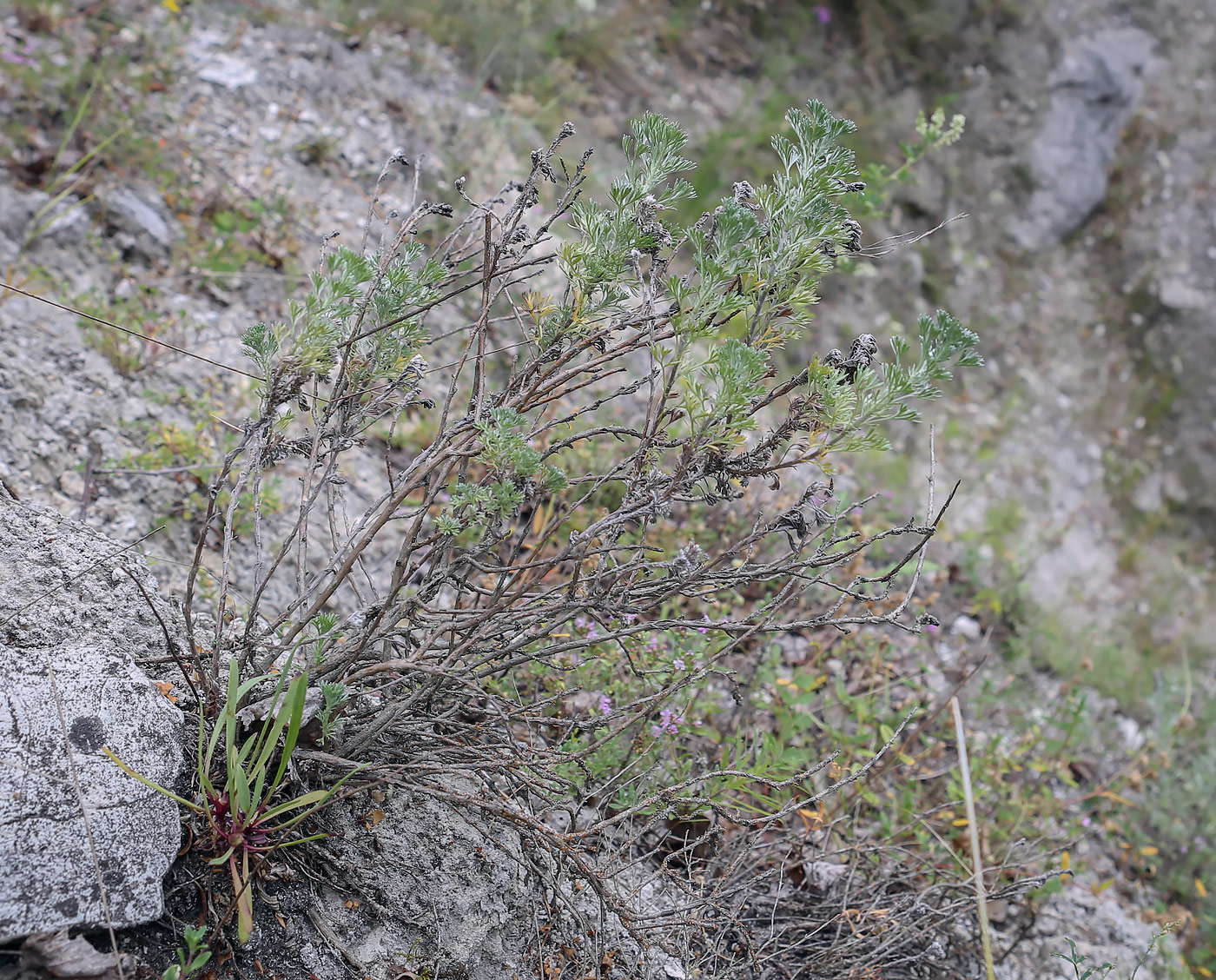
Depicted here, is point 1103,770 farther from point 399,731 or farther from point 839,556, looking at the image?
point 399,731

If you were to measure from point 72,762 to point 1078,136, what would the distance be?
26.1 feet

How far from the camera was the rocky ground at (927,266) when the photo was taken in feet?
8.68

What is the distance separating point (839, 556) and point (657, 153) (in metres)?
0.82

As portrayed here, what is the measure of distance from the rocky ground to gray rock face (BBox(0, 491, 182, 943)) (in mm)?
376

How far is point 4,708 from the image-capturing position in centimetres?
138

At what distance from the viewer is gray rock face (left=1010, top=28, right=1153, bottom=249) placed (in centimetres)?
652

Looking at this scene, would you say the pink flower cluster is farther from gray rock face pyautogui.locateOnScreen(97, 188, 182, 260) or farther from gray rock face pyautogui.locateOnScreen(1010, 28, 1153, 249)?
gray rock face pyautogui.locateOnScreen(1010, 28, 1153, 249)

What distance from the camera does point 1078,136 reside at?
6.63 m

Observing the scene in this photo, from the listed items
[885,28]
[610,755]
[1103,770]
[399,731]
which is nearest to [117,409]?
[399,731]

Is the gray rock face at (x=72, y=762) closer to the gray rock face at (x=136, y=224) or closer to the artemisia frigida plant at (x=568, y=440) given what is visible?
the artemisia frigida plant at (x=568, y=440)

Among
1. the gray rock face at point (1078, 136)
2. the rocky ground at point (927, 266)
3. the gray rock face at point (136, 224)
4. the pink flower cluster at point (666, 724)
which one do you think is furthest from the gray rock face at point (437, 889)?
the gray rock face at point (1078, 136)

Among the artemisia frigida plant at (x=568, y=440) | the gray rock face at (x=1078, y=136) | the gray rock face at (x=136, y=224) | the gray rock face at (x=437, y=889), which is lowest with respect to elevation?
the gray rock face at (x=437, y=889)

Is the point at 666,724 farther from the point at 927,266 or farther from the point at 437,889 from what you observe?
the point at 927,266

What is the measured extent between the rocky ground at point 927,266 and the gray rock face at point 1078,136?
0.02 m
